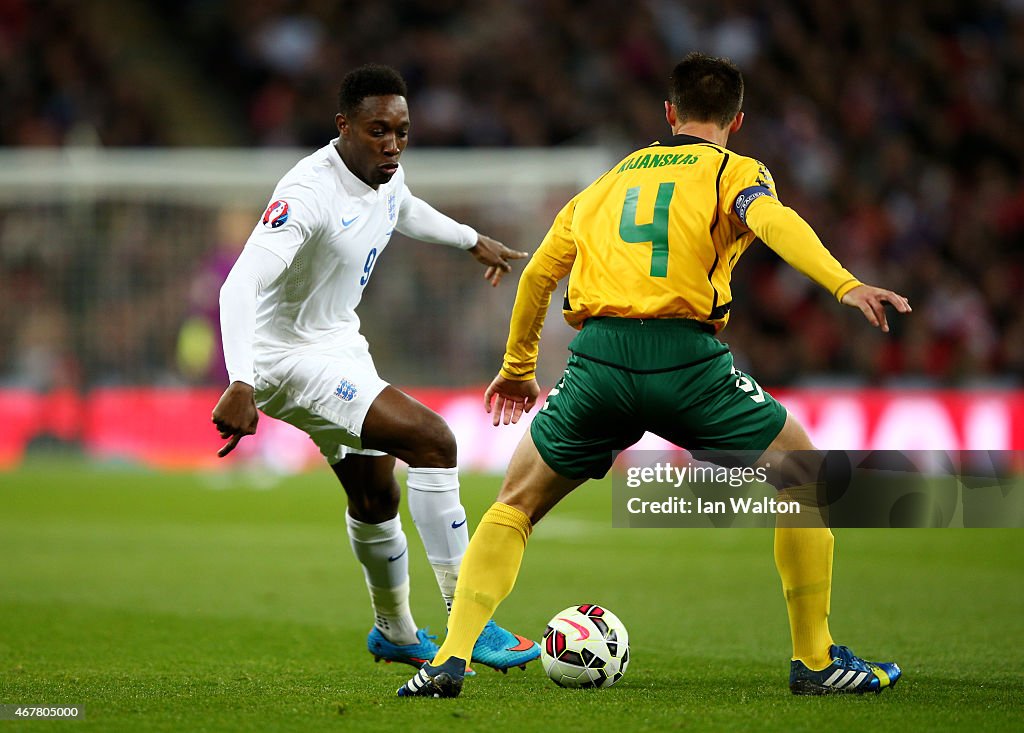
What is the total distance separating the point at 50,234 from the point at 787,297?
9.18 metres

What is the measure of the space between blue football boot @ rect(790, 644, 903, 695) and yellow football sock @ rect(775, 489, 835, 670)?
0.05m

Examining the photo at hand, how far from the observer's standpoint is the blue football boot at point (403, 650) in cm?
584

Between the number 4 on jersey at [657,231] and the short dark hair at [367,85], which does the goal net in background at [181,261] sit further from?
the number 4 on jersey at [657,231]

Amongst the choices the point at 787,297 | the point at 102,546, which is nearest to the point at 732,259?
the point at 102,546

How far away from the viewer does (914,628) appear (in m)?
6.68

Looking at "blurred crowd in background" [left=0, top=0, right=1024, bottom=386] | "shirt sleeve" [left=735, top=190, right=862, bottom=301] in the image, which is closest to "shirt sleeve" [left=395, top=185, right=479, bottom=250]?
"shirt sleeve" [left=735, top=190, right=862, bottom=301]

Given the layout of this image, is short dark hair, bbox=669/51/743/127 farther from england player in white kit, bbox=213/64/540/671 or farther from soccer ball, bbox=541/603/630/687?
soccer ball, bbox=541/603/630/687

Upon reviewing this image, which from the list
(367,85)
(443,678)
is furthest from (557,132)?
(443,678)

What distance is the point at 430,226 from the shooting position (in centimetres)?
627

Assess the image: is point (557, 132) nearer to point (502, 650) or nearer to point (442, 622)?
point (442, 622)

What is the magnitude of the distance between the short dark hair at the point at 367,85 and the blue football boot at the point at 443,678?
2.29 meters

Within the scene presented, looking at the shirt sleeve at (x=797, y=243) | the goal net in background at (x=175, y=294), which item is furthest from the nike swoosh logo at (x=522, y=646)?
the goal net in background at (x=175, y=294)

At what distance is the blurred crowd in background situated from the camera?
16.9m

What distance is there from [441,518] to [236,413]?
1.17 m
